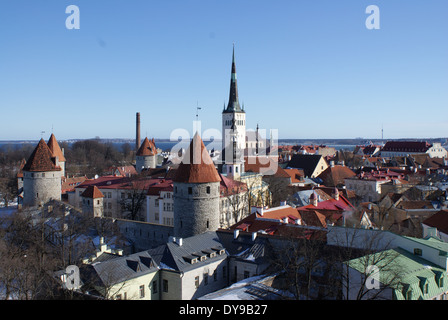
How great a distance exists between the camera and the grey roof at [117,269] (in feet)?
54.8

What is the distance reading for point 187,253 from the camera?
19891mm

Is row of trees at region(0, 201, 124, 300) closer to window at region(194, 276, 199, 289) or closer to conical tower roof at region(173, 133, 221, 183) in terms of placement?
window at region(194, 276, 199, 289)

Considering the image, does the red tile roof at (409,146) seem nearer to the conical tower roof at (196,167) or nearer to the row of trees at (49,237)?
the conical tower roof at (196,167)

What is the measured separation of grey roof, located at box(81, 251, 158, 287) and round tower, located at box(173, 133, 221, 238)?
4.71 meters

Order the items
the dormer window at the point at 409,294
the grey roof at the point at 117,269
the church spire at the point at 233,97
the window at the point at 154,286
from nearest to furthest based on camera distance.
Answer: the dormer window at the point at 409,294 < the grey roof at the point at 117,269 < the window at the point at 154,286 < the church spire at the point at 233,97

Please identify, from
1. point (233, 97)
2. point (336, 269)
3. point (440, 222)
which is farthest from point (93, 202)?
point (233, 97)

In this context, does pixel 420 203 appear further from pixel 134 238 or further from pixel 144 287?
pixel 144 287

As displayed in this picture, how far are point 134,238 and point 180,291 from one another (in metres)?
10.9

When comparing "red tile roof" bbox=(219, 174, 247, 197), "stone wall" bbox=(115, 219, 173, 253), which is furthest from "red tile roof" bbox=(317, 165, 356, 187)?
"stone wall" bbox=(115, 219, 173, 253)

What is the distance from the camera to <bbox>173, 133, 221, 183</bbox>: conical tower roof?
76.9 feet

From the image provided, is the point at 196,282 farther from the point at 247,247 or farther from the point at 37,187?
the point at 37,187

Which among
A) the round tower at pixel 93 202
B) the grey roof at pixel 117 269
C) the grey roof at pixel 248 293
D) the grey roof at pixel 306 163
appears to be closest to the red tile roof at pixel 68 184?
the round tower at pixel 93 202

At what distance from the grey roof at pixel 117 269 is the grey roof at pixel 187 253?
654 mm

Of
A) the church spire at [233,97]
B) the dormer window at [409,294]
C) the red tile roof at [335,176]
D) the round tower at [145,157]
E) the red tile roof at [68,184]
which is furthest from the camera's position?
the church spire at [233,97]
